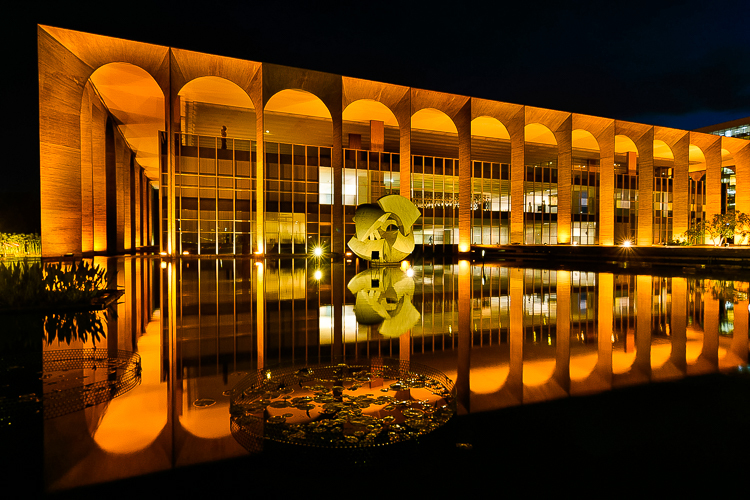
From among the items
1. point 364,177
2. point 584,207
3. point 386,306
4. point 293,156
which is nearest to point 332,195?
point 364,177

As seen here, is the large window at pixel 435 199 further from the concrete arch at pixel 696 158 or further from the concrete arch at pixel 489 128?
the concrete arch at pixel 696 158

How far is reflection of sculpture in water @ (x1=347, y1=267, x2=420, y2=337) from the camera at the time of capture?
6.30 meters

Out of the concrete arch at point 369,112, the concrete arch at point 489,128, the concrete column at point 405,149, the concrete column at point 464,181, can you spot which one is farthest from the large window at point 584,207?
the concrete arch at point 369,112

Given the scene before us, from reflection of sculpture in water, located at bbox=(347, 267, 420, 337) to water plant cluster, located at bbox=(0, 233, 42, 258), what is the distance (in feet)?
73.1

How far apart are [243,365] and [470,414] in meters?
2.39

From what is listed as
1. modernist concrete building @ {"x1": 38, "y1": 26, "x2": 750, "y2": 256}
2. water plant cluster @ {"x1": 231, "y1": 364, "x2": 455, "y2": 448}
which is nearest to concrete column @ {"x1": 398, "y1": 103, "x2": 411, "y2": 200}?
modernist concrete building @ {"x1": 38, "y1": 26, "x2": 750, "y2": 256}

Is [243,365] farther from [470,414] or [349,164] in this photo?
[349,164]

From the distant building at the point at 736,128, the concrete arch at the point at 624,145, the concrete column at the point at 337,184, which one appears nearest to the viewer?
the concrete column at the point at 337,184

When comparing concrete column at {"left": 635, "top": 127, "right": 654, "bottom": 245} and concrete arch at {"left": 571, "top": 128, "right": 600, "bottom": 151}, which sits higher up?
concrete arch at {"left": 571, "top": 128, "right": 600, "bottom": 151}

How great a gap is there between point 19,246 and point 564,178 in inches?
1489

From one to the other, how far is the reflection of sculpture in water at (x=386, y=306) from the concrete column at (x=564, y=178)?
1047 inches

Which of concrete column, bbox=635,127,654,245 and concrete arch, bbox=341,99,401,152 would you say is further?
concrete column, bbox=635,127,654,245

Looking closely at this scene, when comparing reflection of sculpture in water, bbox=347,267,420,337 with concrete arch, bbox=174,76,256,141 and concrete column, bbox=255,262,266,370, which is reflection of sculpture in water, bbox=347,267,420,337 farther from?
concrete arch, bbox=174,76,256,141

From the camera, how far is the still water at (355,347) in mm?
2705
